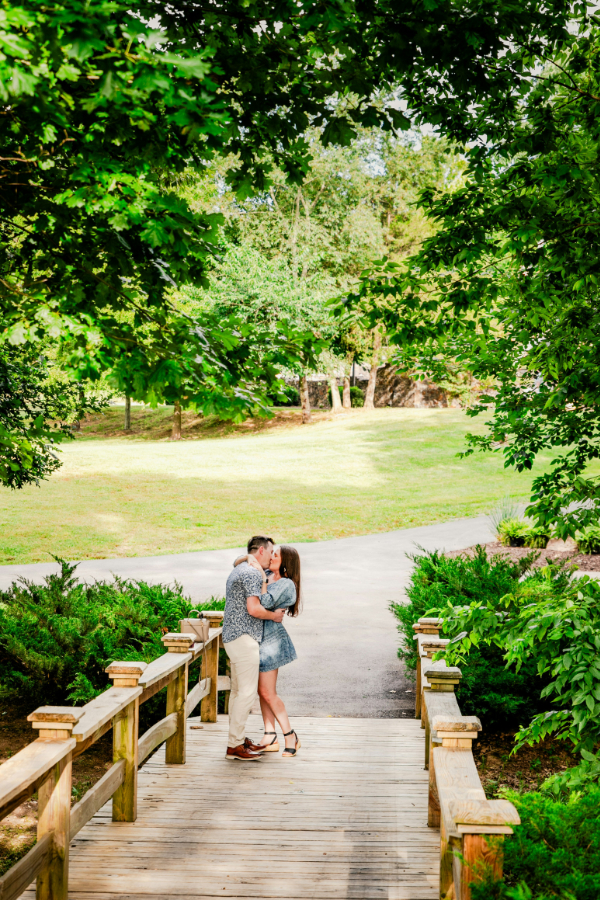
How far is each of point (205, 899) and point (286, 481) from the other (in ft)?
75.0

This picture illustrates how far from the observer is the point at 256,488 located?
82.9ft

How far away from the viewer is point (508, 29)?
4.08 metres

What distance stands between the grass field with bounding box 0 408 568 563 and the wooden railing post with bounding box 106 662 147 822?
8.24 meters

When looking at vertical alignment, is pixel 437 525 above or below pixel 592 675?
below

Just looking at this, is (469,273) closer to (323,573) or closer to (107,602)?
(107,602)

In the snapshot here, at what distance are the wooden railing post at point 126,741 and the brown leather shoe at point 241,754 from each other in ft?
4.44

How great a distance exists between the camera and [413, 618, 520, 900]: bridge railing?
2.50m

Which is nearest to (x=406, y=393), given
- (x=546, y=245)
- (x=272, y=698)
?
(x=272, y=698)

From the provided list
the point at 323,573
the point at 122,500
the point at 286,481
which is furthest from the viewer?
the point at 286,481

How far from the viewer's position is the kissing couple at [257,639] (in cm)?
570

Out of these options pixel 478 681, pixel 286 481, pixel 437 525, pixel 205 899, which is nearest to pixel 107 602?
pixel 478 681

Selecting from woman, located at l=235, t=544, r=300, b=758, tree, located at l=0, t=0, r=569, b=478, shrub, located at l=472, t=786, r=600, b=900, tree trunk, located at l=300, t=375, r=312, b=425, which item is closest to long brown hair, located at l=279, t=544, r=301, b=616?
woman, located at l=235, t=544, r=300, b=758

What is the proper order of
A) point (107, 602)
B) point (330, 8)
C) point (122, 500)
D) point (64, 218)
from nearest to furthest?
point (330, 8) → point (64, 218) → point (107, 602) → point (122, 500)

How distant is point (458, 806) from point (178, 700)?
10.9 feet
